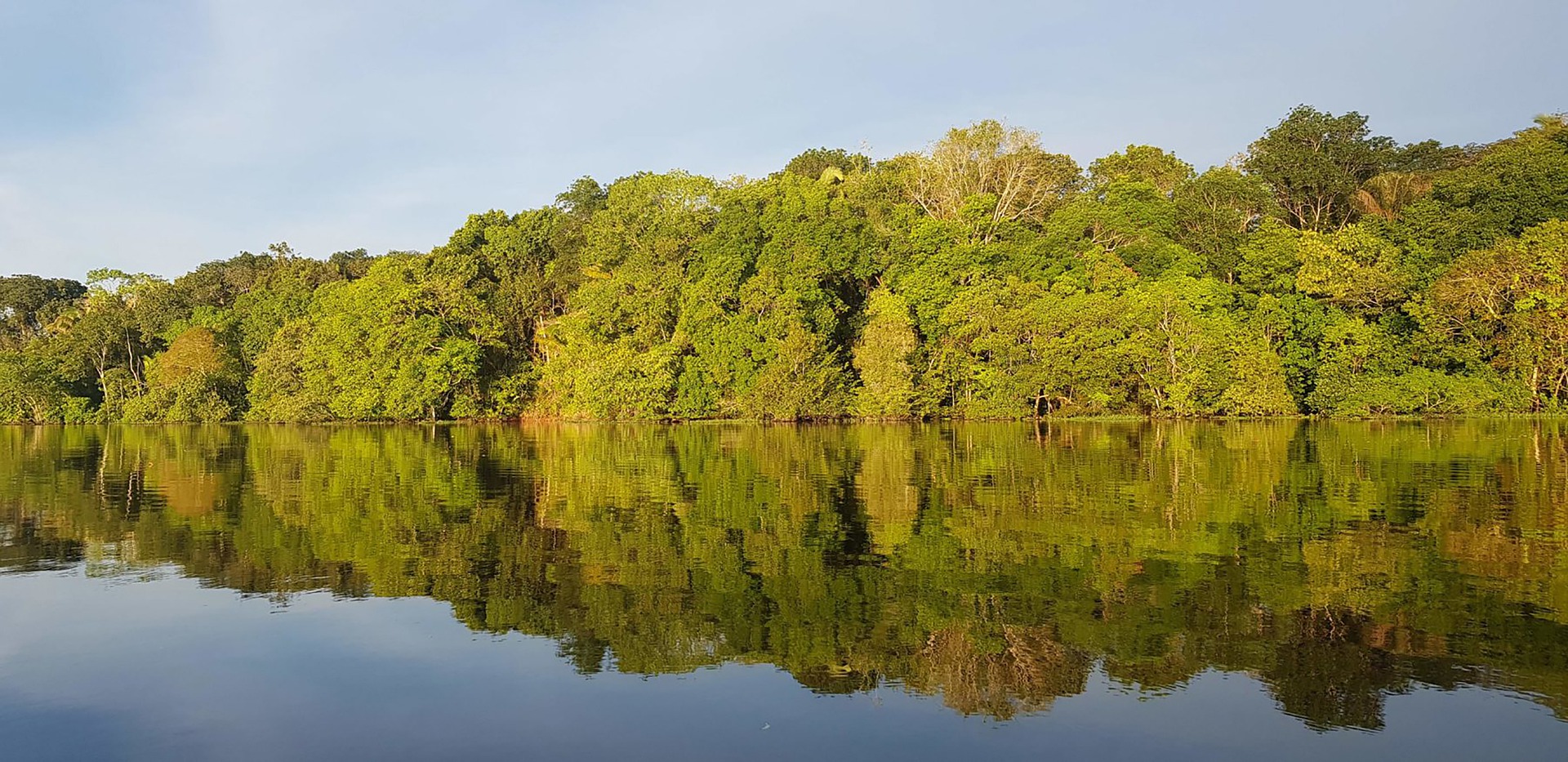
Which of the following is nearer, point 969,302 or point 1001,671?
point 1001,671

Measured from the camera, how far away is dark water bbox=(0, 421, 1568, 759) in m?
6.29

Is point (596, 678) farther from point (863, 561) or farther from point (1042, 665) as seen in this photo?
point (863, 561)

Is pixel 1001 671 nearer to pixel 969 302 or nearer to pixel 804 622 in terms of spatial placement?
pixel 804 622

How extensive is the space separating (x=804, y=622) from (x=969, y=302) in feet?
140

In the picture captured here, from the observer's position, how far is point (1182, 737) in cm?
607

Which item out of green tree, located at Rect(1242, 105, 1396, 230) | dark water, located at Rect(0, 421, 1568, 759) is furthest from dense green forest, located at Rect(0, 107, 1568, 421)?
dark water, located at Rect(0, 421, 1568, 759)

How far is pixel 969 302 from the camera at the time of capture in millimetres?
49812

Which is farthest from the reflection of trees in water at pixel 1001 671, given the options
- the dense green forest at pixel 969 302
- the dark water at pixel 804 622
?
the dense green forest at pixel 969 302

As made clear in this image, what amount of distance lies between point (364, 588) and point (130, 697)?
349 centimetres

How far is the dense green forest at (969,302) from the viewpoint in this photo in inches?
1823

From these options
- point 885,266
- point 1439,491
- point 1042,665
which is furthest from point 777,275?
point 1042,665

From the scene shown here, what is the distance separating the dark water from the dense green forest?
30506 millimetres

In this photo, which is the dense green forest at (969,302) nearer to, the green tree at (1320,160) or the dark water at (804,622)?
the green tree at (1320,160)

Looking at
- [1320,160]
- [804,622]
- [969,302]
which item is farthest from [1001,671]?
[1320,160]
